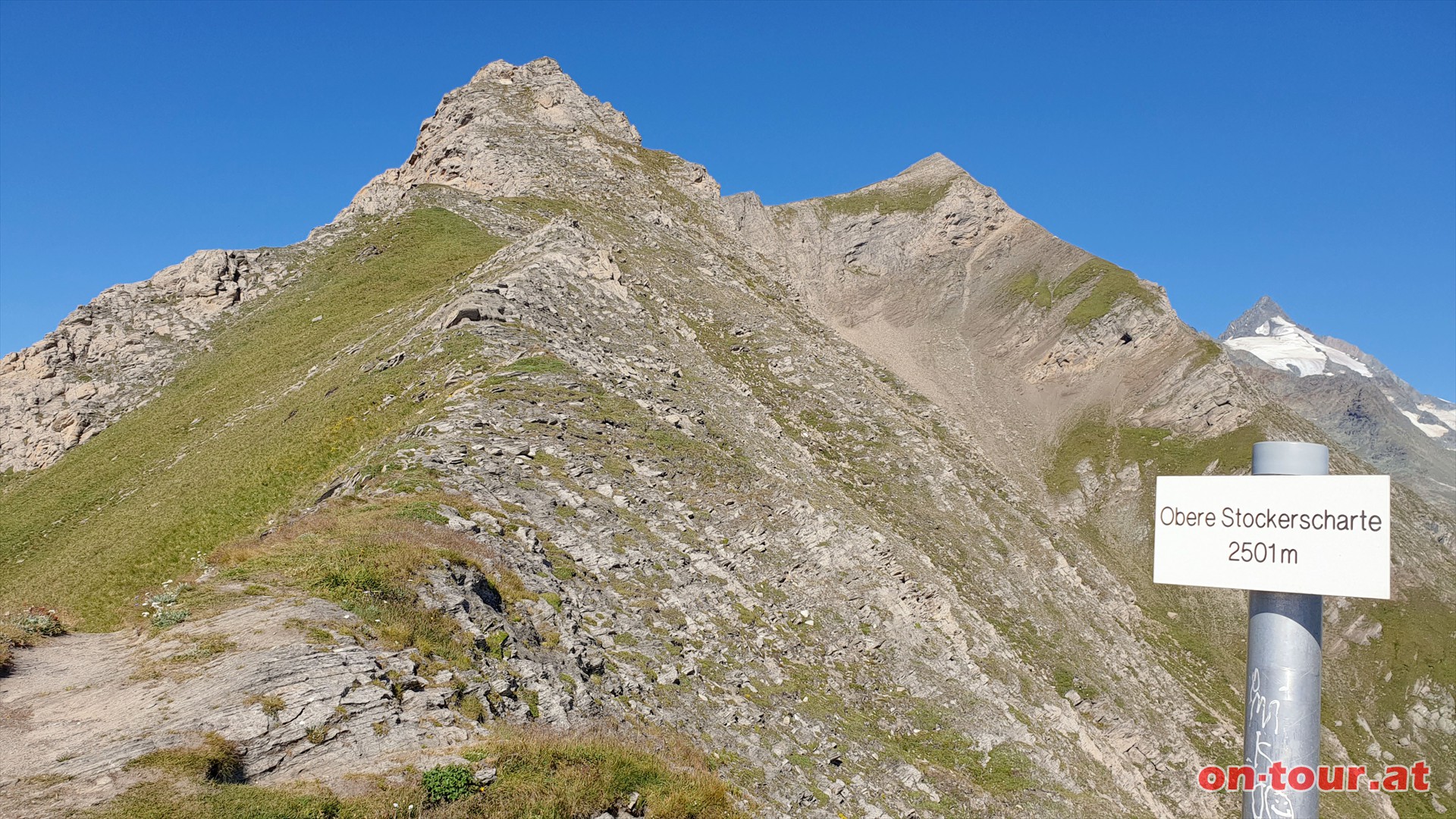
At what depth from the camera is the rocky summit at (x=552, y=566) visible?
11.9 meters

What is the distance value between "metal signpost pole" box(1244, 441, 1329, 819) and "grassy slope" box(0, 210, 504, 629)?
84.1 feet

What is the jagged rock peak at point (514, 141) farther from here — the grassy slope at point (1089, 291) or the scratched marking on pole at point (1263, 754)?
the scratched marking on pole at point (1263, 754)

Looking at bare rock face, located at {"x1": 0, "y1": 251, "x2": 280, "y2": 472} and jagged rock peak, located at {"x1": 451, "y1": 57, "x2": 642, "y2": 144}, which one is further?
jagged rock peak, located at {"x1": 451, "y1": 57, "x2": 642, "y2": 144}

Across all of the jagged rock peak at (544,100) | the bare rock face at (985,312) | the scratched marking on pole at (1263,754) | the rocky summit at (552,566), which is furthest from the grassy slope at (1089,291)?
the scratched marking on pole at (1263,754)

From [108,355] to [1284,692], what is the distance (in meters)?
63.1

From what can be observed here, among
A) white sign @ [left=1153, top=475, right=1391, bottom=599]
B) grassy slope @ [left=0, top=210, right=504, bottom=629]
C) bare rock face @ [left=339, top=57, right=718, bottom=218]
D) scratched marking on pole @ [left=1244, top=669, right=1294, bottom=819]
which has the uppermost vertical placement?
bare rock face @ [left=339, top=57, right=718, bottom=218]

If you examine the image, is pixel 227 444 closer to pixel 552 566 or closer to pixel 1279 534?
pixel 552 566

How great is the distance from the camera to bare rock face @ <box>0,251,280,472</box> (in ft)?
148

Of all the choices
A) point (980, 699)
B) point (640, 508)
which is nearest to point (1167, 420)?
point (980, 699)

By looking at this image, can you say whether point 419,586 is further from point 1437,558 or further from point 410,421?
point 1437,558

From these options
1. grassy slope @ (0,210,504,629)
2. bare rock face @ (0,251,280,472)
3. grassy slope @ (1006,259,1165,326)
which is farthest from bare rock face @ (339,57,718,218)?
grassy slope @ (1006,259,1165,326)

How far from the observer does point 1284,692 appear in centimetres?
678

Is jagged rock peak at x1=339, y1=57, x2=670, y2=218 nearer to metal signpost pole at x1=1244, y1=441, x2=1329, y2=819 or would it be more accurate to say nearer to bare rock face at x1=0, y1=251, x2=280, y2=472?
bare rock face at x1=0, y1=251, x2=280, y2=472

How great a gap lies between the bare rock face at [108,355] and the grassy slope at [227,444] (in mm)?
1981
